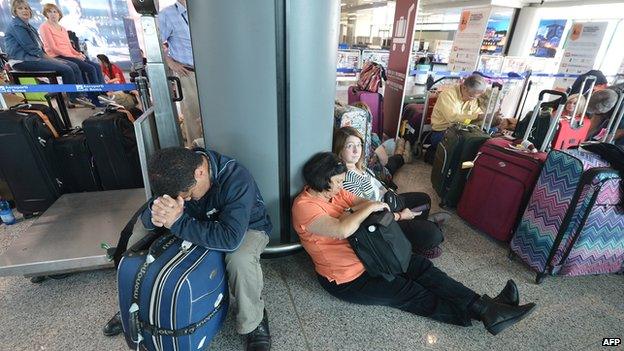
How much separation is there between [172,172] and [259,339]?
93cm

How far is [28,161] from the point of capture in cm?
230

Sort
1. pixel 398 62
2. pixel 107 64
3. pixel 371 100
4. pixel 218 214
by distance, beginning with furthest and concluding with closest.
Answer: pixel 107 64 → pixel 398 62 → pixel 371 100 → pixel 218 214

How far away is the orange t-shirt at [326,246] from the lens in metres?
1.73

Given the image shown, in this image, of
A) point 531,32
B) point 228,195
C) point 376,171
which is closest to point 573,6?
point 531,32

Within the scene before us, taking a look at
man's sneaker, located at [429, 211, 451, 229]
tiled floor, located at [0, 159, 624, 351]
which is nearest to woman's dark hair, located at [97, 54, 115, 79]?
tiled floor, located at [0, 159, 624, 351]

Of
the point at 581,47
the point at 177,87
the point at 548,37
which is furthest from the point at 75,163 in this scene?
the point at 548,37

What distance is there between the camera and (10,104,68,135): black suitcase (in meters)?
2.42

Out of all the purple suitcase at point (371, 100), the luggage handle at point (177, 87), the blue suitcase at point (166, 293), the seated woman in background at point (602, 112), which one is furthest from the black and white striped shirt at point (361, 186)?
the seated woman in background at point (602, 112)

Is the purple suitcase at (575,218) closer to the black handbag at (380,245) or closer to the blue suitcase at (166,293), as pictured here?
the black handbag at (380,245)

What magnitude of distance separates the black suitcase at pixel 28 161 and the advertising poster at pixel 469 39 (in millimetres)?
7865

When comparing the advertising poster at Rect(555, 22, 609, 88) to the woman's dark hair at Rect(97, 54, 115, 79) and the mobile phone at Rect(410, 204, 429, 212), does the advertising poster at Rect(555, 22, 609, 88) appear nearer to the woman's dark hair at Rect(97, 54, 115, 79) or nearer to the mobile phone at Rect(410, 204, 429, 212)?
the mobile phone at Rect(410, 204, 429, 212)

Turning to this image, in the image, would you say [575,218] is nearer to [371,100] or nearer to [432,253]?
[432,253]

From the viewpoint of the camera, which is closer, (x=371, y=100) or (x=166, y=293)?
(x=166, y=293)

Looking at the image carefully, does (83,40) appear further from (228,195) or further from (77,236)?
(228,195)
